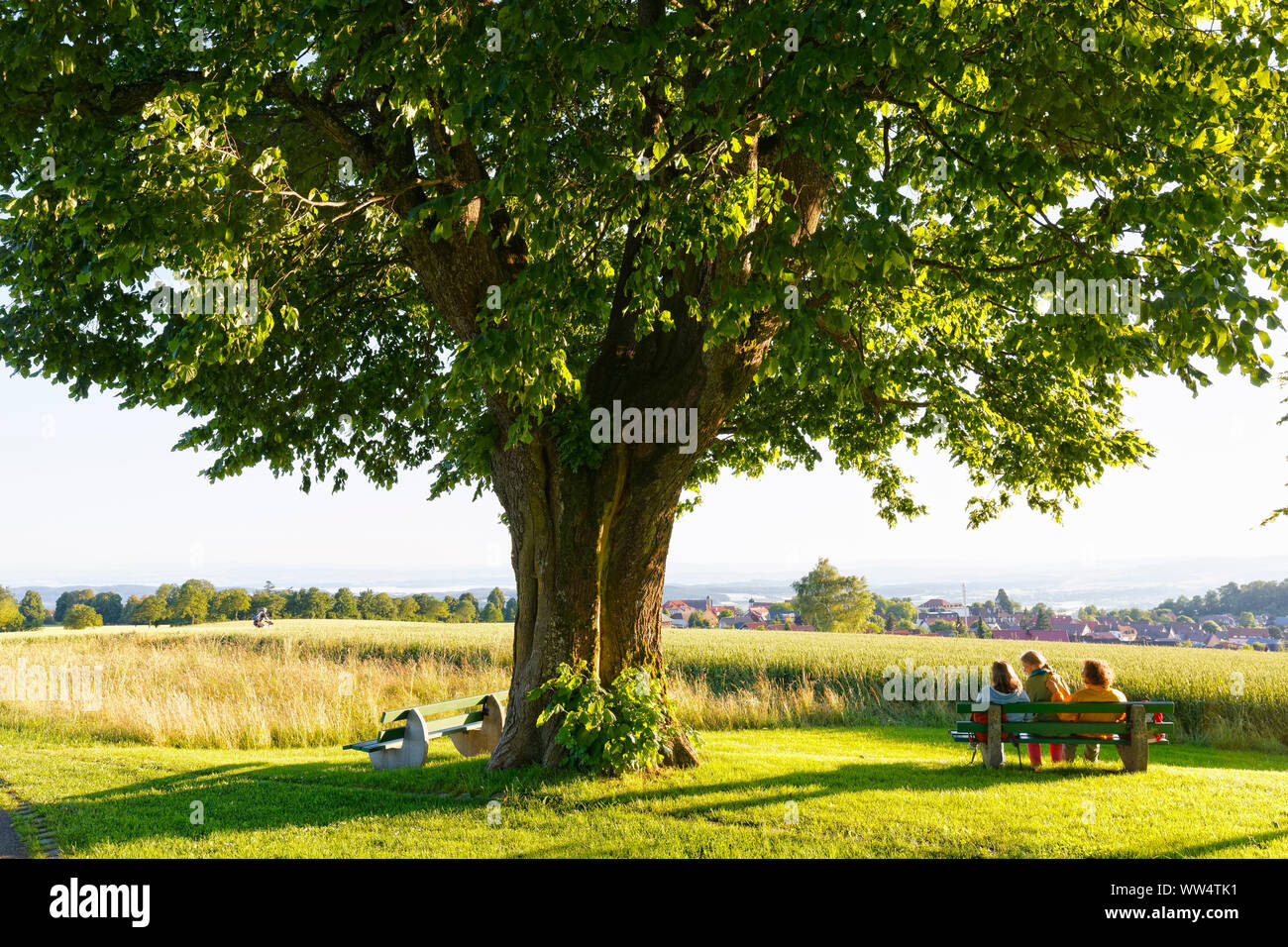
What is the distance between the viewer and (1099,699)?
35.0ft

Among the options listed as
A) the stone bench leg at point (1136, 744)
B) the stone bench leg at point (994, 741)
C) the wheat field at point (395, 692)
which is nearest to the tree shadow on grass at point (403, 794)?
the stone bench leg at point (994, 741)

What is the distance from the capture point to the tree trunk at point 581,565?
10.1 m

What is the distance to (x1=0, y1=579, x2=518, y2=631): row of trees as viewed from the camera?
68812mm

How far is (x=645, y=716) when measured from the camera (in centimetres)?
974

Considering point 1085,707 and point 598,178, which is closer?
point 598,178

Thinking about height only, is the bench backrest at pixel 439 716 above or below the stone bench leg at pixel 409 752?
above

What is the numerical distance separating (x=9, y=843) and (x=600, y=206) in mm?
8639

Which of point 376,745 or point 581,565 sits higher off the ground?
point 581,565

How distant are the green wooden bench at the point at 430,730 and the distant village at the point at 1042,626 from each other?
14.5 metres

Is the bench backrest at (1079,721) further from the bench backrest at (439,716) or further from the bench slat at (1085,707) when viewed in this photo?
the bench backrest at (439,716)

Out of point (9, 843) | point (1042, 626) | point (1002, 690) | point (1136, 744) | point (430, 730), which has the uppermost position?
point (1002, 690)

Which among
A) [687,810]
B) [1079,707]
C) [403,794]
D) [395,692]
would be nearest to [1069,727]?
[1079,707]

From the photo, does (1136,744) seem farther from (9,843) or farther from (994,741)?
(9,843)

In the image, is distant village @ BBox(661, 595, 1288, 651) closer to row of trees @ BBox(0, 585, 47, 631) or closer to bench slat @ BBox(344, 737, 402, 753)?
bench slat @ BBox(344, 737, 402, 753)
